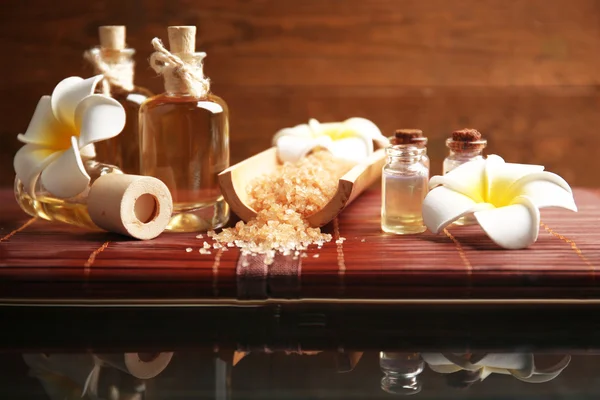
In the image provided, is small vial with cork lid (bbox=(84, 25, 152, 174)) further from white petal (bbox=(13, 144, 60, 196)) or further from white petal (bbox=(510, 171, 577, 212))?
white petal (bbox=(510, 171, 577, 212))

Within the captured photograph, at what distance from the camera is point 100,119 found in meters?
0.96

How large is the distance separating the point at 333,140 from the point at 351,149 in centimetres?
7

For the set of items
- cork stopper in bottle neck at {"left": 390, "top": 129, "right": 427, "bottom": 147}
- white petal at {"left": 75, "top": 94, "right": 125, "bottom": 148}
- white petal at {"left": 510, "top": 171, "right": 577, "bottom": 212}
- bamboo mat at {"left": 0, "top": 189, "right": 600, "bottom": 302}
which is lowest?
bamboo mat at {"left": 0, "top": 189, "right": 600, "bottom": 302}

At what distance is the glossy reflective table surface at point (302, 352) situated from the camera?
69cm

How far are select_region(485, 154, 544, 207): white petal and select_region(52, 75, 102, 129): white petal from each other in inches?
19.4

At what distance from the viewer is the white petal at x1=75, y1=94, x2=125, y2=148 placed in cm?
96

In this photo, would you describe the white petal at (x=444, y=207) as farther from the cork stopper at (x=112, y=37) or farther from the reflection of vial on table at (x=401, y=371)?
the cork stopper at (x=112, y=37)

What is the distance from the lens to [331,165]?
1129 millimetres

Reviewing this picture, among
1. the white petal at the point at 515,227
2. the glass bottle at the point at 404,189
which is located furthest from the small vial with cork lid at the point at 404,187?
the white petal at the point at 515,227

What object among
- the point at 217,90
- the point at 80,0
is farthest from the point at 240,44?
the point at 80,0

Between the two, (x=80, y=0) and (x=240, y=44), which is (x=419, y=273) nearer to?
(x=240, y=44)

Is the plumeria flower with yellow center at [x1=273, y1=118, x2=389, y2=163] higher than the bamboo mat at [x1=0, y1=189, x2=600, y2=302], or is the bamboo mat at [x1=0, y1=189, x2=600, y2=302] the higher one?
the plumeria flower with yellow center at [x1=273, y1=118, x2=389, y2=163]

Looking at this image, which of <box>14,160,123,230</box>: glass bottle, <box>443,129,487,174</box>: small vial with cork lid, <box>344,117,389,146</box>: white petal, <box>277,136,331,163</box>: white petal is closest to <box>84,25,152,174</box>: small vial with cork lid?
<box>14,160,123,230</box>: glass bottle

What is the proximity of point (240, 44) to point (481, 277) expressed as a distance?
2.88ft
